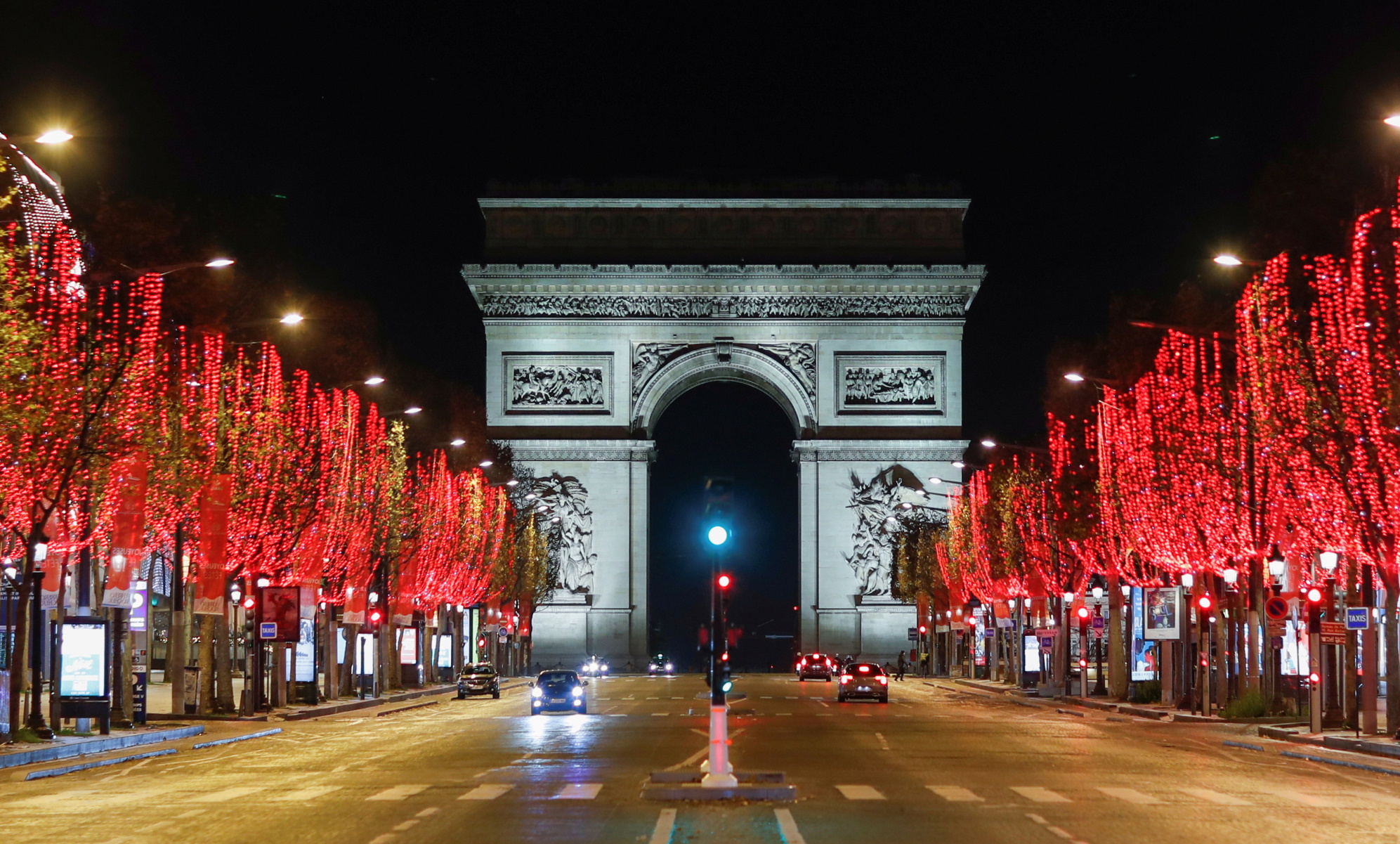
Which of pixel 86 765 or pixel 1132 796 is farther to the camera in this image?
pixel 86 765

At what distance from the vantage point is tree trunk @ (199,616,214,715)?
154ft

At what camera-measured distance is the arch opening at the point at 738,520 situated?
140750mm

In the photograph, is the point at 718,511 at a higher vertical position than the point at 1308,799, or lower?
higher

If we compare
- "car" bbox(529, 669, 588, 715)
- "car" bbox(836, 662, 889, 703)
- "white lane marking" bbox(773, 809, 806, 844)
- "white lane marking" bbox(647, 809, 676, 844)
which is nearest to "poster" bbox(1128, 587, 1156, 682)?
"car" bbox(836, 662, 889, 703)

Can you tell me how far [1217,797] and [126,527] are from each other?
76.8ft

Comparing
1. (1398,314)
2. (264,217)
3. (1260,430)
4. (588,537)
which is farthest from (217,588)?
(588,537)

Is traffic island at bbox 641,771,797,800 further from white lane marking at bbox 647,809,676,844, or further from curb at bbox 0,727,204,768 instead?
curb at bbox 0,727,204,768

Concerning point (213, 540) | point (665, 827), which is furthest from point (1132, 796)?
point (213, 540)

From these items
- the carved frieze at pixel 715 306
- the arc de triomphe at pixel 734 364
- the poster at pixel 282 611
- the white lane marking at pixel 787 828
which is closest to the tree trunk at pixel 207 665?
the poster at pixel 282 611

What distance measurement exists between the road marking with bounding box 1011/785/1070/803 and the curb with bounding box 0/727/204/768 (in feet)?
52.0

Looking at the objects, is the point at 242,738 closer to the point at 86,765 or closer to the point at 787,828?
the point at 86,765

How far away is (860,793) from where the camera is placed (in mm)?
23719

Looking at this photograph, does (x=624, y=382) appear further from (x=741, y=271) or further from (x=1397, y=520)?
(x=1397, y=520)

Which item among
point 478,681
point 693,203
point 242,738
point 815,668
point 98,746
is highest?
point 693,203
